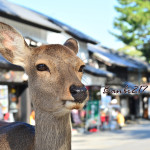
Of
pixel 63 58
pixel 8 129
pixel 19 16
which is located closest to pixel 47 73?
pixel 63 58

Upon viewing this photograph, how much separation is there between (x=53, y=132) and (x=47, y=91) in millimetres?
382

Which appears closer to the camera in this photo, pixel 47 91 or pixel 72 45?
pixel 47 91

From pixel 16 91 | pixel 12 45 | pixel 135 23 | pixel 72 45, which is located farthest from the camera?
pixel 135 23

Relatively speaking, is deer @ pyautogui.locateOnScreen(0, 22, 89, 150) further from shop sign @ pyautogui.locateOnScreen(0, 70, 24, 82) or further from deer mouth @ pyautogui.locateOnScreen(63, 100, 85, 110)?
shop sign @ pyautogui.locateOnScreen(0, 70, 24, 82)

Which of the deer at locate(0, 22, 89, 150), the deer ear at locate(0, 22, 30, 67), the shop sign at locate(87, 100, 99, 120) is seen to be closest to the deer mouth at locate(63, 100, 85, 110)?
the deer at locate(0, 22, 89, 150)

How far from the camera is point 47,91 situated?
11.3ft

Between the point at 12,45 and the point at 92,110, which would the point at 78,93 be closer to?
the point at 12,45

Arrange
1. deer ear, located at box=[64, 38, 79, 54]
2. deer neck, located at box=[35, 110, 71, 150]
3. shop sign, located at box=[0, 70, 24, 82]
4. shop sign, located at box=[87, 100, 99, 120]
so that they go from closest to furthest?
deer neck, located at box=[35, 110, 71, 150], deer ear, located at box=[64, 38, 79, 54], shop sign, located at box=[0, 70, 24, 82], shop sign, located at box=[87, 100, 99, 120]

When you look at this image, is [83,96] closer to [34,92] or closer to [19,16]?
[34,92]

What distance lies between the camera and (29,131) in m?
3.80

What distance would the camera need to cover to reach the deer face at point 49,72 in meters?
3.21

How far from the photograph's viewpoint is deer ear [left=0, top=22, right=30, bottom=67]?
12.1ft

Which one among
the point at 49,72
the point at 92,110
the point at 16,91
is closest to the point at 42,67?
the point at 49,72

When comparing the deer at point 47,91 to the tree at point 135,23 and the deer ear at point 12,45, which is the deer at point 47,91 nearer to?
the deer ear at point 12,45
